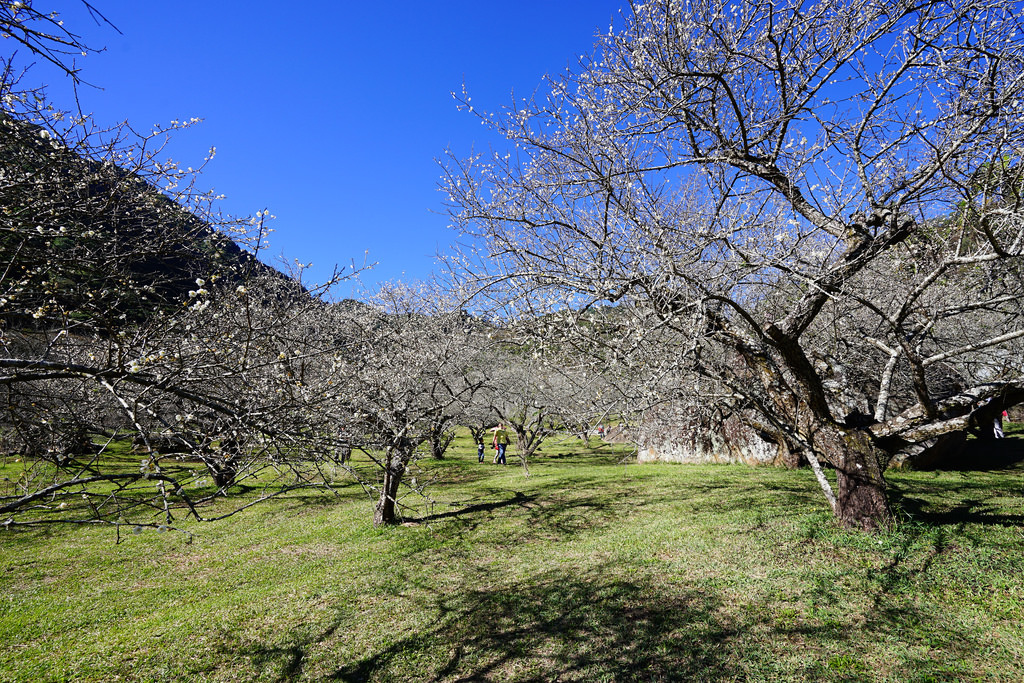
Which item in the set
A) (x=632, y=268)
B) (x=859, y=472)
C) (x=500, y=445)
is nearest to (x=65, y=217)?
(x=632, y=268)

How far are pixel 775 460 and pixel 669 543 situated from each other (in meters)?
8.89

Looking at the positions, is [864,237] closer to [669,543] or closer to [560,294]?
[560,294]

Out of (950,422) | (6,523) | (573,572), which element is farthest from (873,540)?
(6,523)

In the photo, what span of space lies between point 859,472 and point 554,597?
185 inches

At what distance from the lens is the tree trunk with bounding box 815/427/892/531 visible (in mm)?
7035

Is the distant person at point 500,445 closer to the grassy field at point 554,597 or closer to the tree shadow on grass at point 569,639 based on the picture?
the grassy field at point 554,597

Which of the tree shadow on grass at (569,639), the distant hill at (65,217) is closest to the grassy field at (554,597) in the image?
the tree shadow on grass at (569,639)

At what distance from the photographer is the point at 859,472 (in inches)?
279

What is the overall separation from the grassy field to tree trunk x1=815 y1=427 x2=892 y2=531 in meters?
0.41

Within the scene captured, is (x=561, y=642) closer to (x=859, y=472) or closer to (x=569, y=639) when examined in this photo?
(x=569, y=639)

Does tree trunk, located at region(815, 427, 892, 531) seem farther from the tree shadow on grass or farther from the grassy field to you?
the tree shadow on grass

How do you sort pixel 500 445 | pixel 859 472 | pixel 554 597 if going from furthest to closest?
1. pixel 500 445
2. pixel 859 472
3. pixel 554 597

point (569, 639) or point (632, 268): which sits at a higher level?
point (632, 268)

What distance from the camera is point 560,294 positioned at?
6.53m
